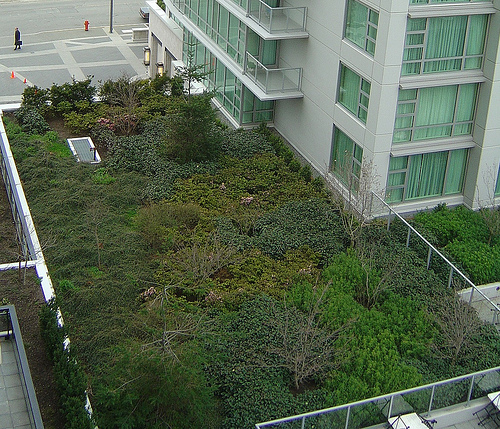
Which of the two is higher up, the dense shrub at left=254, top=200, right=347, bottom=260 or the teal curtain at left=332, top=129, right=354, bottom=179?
the teal curtain at left=332, top=129, right=354, bottom=179

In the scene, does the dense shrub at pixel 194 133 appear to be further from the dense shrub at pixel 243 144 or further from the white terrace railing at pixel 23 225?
the white terrace railing at pixel 23 225

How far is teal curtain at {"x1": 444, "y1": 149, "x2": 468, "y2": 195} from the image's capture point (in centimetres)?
2558

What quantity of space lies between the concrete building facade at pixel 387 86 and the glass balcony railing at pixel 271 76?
0.04 meters

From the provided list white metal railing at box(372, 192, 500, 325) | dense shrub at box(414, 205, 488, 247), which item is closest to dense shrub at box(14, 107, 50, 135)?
white metal railing at box(372, 192, 500, 325)

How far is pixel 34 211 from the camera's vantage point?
23953 mm

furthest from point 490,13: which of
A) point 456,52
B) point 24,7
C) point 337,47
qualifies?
point 24,7

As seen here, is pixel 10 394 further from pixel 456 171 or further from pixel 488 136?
pixel 488 136

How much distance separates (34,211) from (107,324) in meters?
6.61

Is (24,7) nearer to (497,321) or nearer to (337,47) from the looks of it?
(337,47)

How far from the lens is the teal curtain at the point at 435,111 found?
24.3m

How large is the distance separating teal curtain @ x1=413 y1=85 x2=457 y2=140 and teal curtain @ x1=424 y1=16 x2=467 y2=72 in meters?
0.70

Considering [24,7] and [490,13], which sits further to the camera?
[24,7]

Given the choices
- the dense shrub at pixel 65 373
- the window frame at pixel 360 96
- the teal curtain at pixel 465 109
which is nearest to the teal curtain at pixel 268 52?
the window frame at pixel 360 96

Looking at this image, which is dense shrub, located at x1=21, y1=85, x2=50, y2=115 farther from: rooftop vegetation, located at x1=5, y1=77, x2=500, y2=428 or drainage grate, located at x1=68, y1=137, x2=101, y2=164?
drainage grate, located at x1=68, y1=137, x2=101, y2=164
